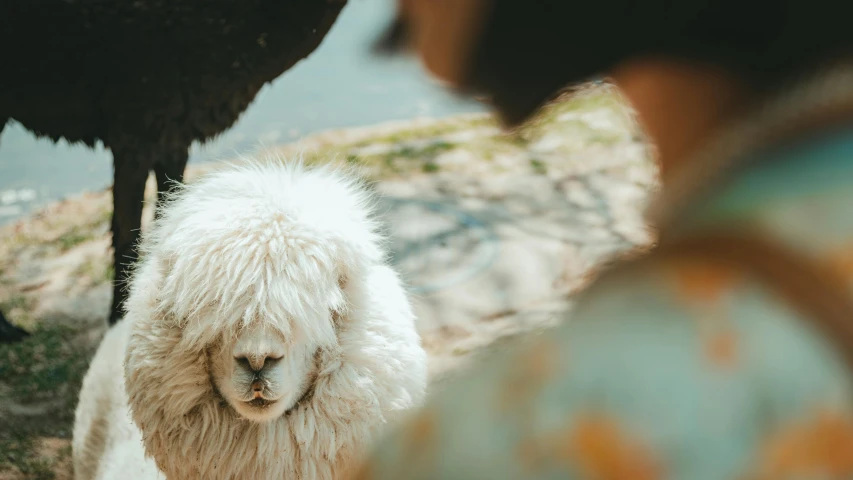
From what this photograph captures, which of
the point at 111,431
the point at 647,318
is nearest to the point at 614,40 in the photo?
the point at 647,318

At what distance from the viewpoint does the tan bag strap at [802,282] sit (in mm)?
477

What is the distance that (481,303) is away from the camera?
4.38m

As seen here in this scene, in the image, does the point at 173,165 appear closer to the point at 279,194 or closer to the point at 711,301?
the point at 279,194

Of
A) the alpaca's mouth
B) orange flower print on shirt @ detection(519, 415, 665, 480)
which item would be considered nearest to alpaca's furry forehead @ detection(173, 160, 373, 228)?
the alpaca's mouth

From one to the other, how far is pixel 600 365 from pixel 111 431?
2.66 meters

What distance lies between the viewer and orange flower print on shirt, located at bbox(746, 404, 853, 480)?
0.46 m

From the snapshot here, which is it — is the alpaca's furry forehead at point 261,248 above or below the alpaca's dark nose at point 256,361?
above

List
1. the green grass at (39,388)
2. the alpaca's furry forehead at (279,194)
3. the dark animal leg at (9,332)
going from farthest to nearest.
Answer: the dark animal leg at (9,332) < the green grass at (39,388) < the alpaca's furry forehead at (279,194)

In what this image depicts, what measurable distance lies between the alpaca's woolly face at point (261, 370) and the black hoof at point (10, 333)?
2.58 meters

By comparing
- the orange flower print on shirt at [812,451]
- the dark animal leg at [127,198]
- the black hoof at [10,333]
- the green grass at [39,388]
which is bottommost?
the orange flower print on shirt at [812,451]

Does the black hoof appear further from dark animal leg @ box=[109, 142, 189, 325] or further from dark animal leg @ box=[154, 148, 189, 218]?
dark animal leg @ box=[154, 148, 189, 218]

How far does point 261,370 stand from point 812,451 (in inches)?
66.2

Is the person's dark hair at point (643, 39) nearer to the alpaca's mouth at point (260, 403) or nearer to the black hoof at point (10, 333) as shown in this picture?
the alpaca's mouth at point (260, 403)

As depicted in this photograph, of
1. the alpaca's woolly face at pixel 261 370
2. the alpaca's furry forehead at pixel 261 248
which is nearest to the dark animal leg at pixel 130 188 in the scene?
the alpaca's furry forehead at pixel 261 248
